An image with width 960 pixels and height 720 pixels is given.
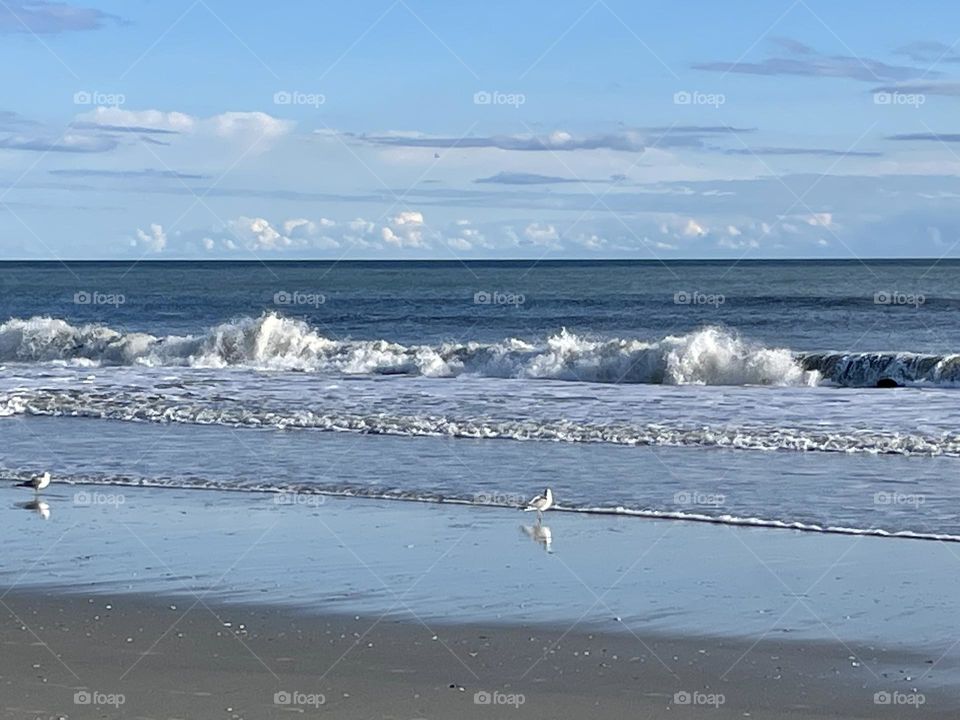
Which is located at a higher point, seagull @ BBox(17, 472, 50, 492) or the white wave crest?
the white wave crest

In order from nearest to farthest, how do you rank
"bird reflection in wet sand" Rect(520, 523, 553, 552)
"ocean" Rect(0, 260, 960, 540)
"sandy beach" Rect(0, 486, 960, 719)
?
"sandy beach" Rect(0, 486, 960, 719), "bird reflection in wet sand" Rect(520, 523, 553, 552), "ocean" Rect(0, 260, 960, 540)

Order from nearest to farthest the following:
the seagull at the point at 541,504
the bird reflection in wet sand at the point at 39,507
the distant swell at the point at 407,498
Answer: the distant swell at the point at 407,498 → the seagull at the point at 541,504 → the bird reflection in wet sand at the point at 39,507

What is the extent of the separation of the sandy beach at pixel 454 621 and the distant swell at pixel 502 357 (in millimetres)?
17116

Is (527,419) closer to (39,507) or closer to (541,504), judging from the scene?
(541,504)

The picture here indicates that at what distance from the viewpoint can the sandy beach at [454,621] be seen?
6949mm

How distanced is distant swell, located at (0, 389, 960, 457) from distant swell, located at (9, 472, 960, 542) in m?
4.39

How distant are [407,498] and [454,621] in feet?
15.7

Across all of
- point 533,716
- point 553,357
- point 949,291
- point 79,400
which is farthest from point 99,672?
point 949,291

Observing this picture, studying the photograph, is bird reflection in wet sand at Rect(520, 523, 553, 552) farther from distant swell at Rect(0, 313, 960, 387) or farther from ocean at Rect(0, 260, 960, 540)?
distant swell at Rect(0, 313, 960, 387)

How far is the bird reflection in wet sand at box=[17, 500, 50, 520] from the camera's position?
12312mm

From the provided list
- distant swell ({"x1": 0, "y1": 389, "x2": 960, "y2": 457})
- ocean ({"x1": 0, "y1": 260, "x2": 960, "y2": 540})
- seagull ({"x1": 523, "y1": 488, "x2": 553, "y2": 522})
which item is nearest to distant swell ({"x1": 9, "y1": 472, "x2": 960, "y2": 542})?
ocean ({"x1": 0, "y1": 260, "x2": 960, "y2": 540})

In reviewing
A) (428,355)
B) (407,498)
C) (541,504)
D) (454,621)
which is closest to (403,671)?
(454,621)

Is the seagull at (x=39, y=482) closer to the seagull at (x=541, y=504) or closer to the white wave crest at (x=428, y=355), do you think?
the seagull at (x=541, y=504)

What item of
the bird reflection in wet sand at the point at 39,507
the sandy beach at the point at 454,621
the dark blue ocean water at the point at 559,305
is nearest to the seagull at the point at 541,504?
the sandy beach at the point at 454,621
